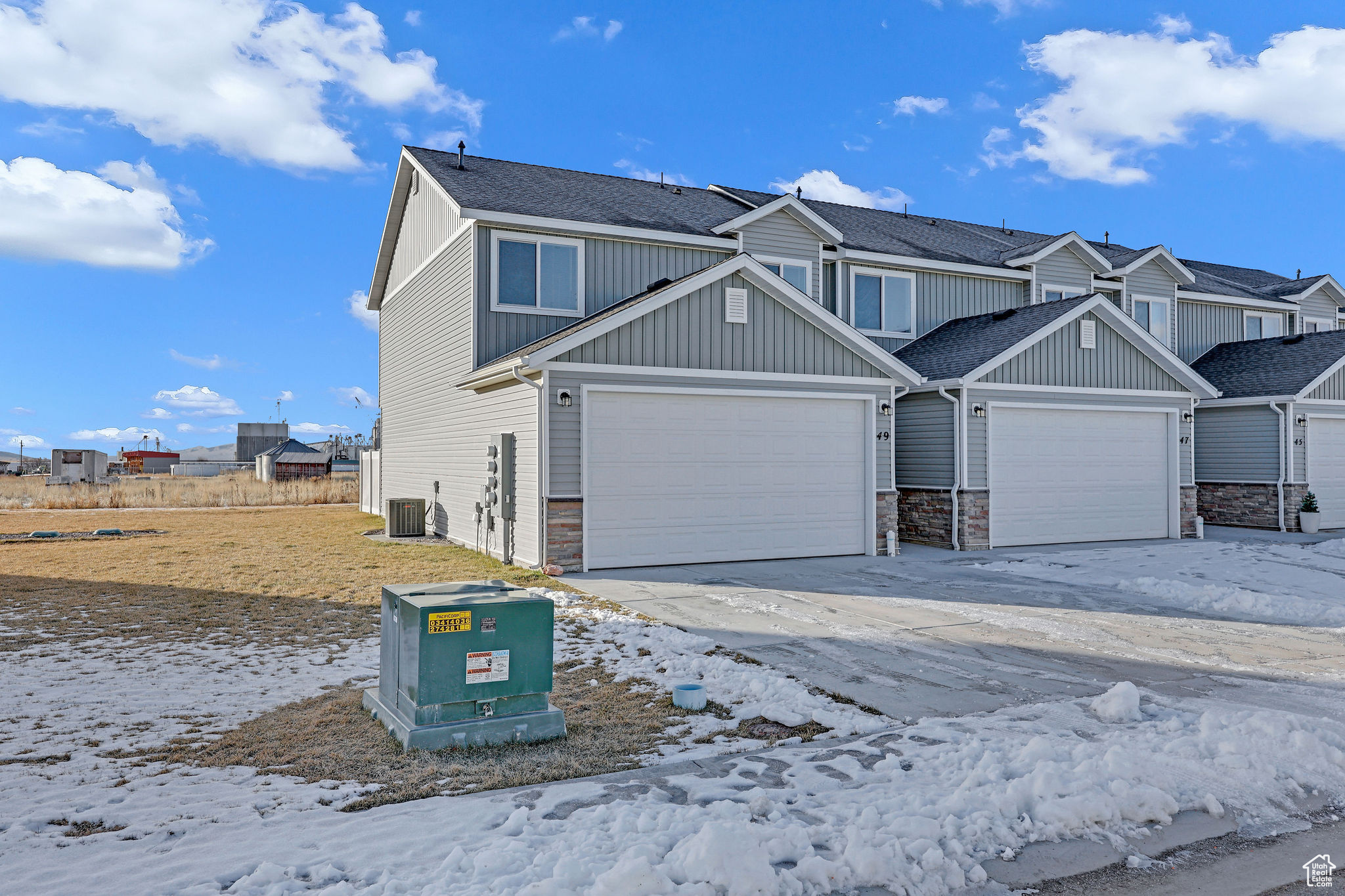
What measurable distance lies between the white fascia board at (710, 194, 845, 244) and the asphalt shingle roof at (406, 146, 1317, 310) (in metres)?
0.39

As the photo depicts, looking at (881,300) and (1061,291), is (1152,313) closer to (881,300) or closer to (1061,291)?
(1061,291)

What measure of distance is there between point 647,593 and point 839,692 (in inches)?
162

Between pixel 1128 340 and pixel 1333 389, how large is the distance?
6.20m

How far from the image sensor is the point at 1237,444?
18031 millimetres

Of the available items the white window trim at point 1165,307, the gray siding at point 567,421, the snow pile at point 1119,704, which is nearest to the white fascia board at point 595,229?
the gray siding at point 567,421

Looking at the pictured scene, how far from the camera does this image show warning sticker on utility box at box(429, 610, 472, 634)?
4633 mm

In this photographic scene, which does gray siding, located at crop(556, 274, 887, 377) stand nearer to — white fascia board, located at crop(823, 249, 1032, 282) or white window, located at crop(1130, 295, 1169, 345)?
white fascia board, located at crop(823, 249, 1032, 282)

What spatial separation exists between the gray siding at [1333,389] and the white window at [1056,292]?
4.83 meters

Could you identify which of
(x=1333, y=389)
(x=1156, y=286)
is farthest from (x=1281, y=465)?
(x=1156, y=286)

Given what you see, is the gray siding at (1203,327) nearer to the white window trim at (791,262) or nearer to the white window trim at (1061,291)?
the white window trim at (1061,291)

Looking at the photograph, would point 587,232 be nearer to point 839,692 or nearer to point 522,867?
point 839,692

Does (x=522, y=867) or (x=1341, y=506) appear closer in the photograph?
(x=522, y=867)

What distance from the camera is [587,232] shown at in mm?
13836

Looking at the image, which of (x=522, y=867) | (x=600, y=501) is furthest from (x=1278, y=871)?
(x=600, y=501)
